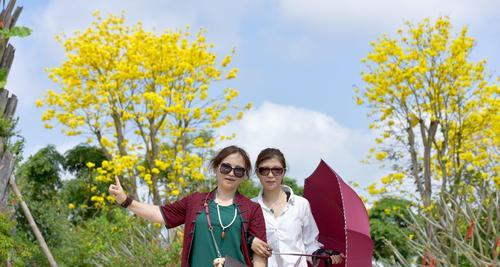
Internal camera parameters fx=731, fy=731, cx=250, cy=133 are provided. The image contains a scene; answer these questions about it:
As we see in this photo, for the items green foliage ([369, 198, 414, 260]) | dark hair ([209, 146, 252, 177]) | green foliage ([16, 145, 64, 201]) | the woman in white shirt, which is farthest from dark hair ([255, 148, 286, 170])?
green foliage ([16, 145, 64, 201])

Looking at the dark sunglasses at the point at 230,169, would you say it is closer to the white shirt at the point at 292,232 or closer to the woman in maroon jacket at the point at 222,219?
the woman in maroon jacket at the point at 222,219

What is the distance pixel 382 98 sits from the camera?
15625mm

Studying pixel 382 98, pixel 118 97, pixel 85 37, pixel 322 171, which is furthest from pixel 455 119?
pixel 322 171

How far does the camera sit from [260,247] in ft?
13.0

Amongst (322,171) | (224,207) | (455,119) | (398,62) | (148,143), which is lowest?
(224,207)

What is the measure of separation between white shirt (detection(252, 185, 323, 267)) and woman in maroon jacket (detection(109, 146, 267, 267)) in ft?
0.58

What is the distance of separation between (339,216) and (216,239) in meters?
0.85

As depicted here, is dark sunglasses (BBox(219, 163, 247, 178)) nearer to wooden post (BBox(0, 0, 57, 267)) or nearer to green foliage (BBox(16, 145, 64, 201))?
wooden post (BBox(0, 0, 57, 267))

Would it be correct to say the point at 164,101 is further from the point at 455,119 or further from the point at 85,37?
the point at 455,119

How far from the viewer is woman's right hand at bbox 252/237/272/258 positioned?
156 inches

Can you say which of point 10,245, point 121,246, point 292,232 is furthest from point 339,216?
point 121,246

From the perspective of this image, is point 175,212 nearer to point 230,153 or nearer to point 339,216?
point 230,153

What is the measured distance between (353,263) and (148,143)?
42.3ft

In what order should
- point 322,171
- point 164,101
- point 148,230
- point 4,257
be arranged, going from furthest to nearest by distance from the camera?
point 164,101
point 148,230
point 4,257
point 322,171
